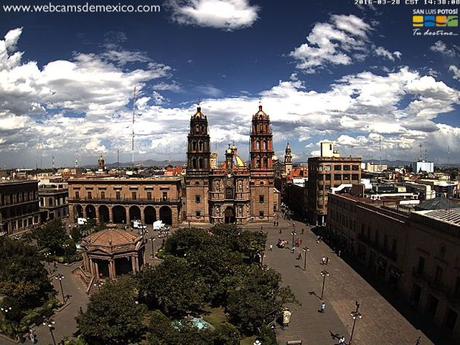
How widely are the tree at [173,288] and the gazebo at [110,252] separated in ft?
29.0

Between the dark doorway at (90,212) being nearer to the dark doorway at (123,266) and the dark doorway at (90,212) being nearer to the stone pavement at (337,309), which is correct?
the dark doorway at (123,266)

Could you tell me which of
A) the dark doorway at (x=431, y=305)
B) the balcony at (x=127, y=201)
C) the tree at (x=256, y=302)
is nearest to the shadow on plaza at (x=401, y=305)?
the dark doorway at (x=431, y=305)

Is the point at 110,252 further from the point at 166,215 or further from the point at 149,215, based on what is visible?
the point at 149,215

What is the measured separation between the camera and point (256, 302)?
30.7m

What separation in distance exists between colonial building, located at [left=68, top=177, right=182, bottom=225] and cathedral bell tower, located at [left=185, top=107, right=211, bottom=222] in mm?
3877

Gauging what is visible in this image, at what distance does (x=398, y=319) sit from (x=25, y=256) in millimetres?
40471

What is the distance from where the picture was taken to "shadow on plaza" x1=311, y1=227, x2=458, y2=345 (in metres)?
31.6

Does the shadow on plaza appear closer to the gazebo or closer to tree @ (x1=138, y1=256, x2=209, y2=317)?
tree @ (x1=138, y1=256, x2=209, y2=317)

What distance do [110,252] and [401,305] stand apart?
34043 mm

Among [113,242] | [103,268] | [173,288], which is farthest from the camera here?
[103,268]

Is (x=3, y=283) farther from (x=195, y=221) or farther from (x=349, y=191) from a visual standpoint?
(x=349, y=191)

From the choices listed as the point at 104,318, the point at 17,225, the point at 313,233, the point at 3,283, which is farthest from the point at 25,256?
the point at 313,233

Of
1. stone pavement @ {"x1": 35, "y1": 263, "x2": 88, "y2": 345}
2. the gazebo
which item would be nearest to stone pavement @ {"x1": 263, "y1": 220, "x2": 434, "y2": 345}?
the gazebo

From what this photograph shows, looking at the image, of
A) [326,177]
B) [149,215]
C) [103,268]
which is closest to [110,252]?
[103,268]
